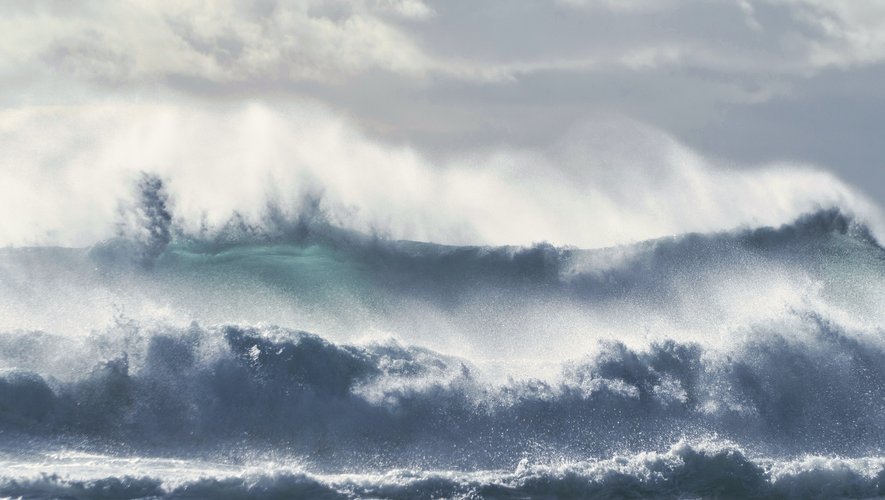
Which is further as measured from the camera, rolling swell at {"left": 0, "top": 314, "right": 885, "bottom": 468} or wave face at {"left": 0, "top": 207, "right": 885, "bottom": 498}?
rolling swell at {"left": 0, "top": 314, "right": 885, "bottom": 468}

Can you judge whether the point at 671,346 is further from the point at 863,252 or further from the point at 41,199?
the point at 41,199

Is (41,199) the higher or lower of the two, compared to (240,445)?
higher

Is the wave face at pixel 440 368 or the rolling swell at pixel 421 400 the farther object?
the rolling swell at pixel 421 400

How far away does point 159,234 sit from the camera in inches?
603

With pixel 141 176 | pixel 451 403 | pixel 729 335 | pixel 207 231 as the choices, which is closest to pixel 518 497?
pixel 451 403

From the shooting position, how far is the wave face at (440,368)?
1033 cm

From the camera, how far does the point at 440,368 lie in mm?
11977

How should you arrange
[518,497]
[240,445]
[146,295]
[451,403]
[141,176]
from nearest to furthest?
[518,497] < [240,445] < [451,403] < [146,295] < [141,176]

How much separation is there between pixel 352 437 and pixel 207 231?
20.9 feet

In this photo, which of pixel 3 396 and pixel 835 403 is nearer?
pixel 3 396

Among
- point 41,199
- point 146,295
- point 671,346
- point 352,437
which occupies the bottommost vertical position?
point 352,437

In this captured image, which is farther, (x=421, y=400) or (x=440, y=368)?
(x=440, y=368)

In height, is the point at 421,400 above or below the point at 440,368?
below

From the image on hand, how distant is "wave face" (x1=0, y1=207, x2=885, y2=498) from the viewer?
33.9 ft
